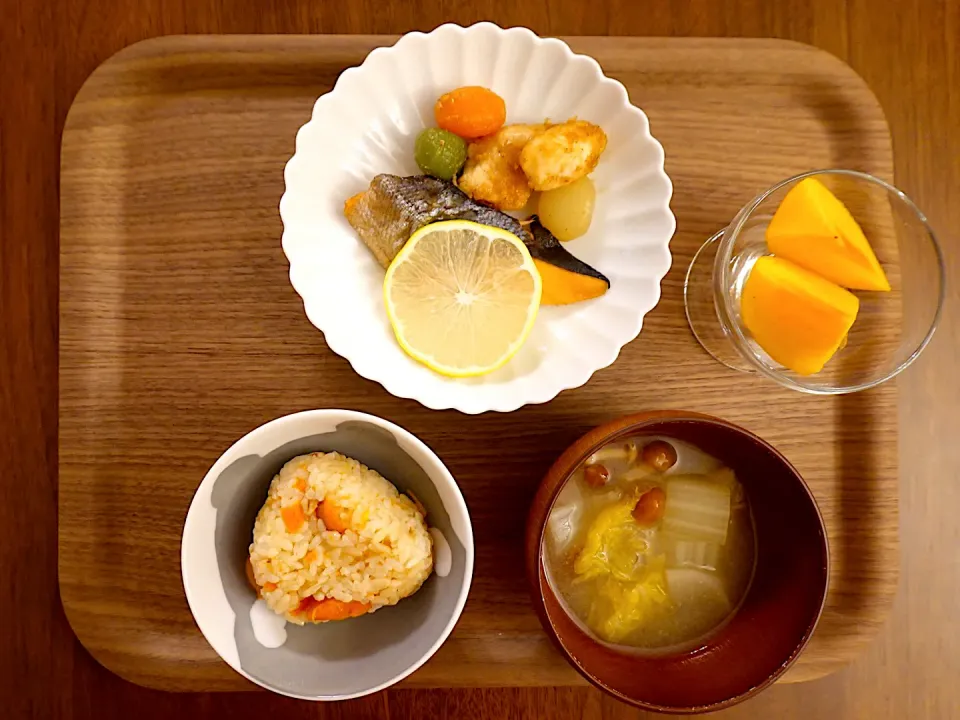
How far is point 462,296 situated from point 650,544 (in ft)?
1.47

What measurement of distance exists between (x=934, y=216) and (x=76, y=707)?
5.25 ft

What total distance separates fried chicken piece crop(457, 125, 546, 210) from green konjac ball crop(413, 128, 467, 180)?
0.07ft

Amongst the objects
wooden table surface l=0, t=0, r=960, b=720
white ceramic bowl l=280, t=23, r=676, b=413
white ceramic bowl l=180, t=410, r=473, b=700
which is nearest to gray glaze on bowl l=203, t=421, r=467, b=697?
white ceramic bowl l=180, t=410, r=473, b=700

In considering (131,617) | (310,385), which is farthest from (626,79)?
(131,617)

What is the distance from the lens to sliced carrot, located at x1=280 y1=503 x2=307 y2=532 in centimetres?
104

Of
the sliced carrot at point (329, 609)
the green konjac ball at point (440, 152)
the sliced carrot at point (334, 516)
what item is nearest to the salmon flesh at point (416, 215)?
the green konjac ball at point (440, 152)

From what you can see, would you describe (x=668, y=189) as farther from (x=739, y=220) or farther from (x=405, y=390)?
(x=405, y=390)

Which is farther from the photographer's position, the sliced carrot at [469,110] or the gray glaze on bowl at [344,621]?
the sliced carrot at [469,110]

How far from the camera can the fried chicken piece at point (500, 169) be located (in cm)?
121

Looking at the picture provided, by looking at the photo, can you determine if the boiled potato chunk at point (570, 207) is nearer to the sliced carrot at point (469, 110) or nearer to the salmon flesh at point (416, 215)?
the salmon flesh at point (416, 215)

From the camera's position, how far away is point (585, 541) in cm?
116

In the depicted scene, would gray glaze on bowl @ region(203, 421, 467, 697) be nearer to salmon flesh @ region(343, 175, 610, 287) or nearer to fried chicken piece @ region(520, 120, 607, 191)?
salmon flesh @ region(343, 175, 610, 287)

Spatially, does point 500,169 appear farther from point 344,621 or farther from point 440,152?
point 344,621

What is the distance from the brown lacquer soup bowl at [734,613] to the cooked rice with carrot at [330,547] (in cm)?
18
